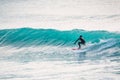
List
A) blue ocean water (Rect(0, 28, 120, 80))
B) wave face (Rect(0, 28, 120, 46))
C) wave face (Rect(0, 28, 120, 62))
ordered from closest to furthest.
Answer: blue ocean water (Rect(0, 28, 120, 80))
wave face (Rect(0, 28, 120, 62))
wave face (Rect(0, 28, 120, 46))

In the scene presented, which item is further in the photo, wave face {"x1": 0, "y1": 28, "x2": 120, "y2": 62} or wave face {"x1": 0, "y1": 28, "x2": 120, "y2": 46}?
wave face {"x1": 0, "y1": 28, "x2": 120, "y2": 46}

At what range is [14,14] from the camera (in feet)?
120

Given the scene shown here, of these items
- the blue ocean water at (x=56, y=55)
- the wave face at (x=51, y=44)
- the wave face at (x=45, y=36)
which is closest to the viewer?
the blue ocean water at (x=56, y=55)

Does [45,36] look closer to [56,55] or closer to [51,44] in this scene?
[51,44]

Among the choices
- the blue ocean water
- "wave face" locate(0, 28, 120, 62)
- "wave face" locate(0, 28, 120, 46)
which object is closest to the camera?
the blue ocean water

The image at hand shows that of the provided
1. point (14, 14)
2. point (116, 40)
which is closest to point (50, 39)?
point (116, 40)

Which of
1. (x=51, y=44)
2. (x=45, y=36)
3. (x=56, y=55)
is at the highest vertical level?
(x=45, y=36)

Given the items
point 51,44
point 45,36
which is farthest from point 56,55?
point 45,36

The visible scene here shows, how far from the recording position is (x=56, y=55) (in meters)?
18.8

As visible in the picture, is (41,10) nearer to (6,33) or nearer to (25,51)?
(6,33)

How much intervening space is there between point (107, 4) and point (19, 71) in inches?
1086

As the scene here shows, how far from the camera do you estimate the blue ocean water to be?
47.8 ft

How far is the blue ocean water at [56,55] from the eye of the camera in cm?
1456

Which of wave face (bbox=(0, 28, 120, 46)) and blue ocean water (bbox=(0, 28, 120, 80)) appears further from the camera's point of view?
wave face (bbox=(0, 28, 120, 46))
